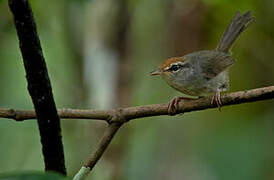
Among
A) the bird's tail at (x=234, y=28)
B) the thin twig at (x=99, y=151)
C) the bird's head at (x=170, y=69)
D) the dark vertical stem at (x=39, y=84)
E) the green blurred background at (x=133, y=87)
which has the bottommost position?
the green blurred background at (x=133, y=87)

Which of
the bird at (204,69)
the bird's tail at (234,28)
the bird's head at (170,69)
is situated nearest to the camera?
the bird at (204,69)

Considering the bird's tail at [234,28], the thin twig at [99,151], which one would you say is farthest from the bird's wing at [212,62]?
the thin twig at [99,151]

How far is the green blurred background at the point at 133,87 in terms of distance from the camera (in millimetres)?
5051

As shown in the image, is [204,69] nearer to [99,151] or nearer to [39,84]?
[99,151]

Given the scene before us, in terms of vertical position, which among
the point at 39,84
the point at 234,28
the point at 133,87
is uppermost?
the point at 39,84

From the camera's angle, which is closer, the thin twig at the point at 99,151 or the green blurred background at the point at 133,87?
the thin twig at the point at 99,151

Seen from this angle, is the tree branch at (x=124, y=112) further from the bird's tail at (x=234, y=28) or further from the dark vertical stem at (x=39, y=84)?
the bird's tail at (x=234, y=28)

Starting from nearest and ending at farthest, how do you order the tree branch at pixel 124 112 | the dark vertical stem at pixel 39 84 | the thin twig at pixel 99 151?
1. the dark vertical stem at pixel 39 84
2. the thin twig at pixel 99 151
3. the tree branch at pixel 124 112

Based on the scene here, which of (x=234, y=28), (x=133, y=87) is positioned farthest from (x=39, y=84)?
(x=133, y=87)

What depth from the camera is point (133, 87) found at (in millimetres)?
5449

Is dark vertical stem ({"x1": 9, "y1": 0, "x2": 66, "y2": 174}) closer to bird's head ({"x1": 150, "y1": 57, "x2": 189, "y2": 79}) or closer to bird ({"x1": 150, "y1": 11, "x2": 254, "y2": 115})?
bird ({"x1": 150, "y1": 11, "x2": 254, "y2": 115})

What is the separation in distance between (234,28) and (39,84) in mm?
3263

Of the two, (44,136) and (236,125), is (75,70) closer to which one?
(236,125)

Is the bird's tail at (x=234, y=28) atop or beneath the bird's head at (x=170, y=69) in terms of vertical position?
atop
